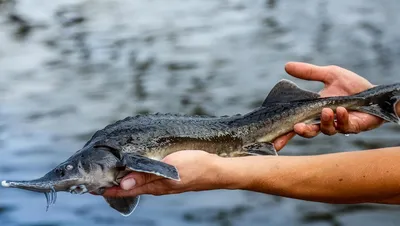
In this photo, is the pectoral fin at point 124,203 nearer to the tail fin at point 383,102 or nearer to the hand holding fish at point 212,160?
the hand holding fish at point 212,160

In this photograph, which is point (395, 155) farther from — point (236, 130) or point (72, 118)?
point (72, 118)

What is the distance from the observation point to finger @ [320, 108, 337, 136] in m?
3.28

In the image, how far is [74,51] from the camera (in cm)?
1020

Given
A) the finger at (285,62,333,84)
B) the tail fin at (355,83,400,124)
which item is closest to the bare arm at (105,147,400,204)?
the tail fin at (355,83,400,124)

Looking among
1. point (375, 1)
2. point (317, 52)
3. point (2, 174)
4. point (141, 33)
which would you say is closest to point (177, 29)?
point (141, 33)

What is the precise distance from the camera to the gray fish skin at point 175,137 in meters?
2.63

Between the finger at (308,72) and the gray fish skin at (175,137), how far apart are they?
0.36 metres

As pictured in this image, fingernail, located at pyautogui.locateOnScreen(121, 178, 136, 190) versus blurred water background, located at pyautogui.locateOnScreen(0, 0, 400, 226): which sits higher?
blurred water background, located at pyautogui.locateOnScreen(0, 0, 400, 226)

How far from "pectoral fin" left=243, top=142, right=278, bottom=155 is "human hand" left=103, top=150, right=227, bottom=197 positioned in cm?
40

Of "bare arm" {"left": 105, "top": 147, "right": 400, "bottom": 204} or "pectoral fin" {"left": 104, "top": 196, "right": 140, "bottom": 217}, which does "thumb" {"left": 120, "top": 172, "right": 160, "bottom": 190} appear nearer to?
"bare arm" {"left": 105, "top": 147, "right": 400, "bottom": 204}

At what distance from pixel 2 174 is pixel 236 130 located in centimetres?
375

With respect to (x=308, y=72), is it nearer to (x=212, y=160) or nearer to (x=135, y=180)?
(x=212, y=160)

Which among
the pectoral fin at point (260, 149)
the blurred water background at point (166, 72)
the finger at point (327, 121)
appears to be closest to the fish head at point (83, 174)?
the pectoral fin at point (260, 149)

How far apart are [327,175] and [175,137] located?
641 mm
